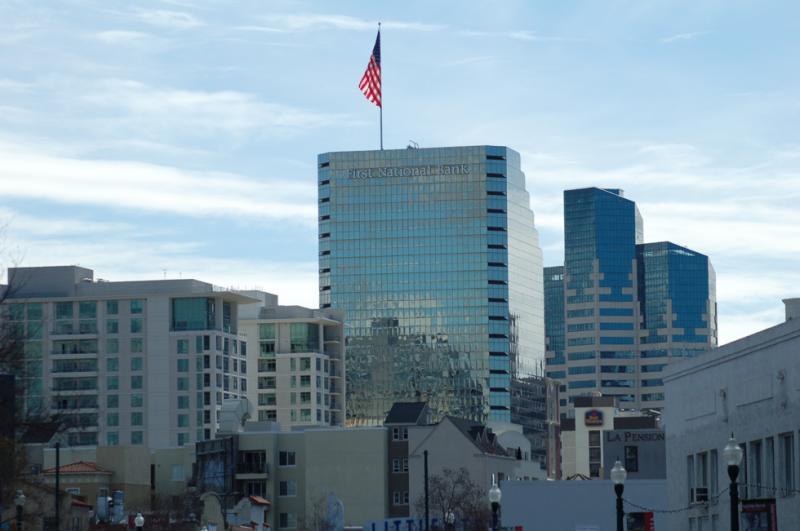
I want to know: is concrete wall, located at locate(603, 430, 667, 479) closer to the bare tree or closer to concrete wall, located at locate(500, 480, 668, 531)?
the bare tree

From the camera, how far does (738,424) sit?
72.1 metres

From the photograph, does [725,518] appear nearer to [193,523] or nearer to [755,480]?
[755,480]

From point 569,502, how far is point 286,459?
72418mm

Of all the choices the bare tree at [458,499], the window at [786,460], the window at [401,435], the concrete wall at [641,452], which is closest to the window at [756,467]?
the window at [786,460]

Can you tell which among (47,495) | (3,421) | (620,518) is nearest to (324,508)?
(47,495)

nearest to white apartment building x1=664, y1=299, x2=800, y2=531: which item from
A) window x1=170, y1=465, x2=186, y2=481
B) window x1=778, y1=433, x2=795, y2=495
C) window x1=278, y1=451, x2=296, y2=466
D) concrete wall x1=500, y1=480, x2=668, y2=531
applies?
window x1=778, y1=433, x2=795, y2=495

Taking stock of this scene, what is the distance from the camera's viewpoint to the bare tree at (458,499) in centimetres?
16912

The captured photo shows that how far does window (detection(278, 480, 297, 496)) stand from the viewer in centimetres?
19425

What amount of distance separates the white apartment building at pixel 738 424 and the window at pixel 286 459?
4512 inches

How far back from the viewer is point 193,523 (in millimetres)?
126312

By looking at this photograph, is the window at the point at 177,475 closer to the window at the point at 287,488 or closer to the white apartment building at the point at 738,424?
the window at the point at 287,488

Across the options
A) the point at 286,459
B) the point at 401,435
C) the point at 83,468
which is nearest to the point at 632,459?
the point at 401,435

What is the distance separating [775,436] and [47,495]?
5710cm

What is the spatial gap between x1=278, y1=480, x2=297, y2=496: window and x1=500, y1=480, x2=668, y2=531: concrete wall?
2669 inches
